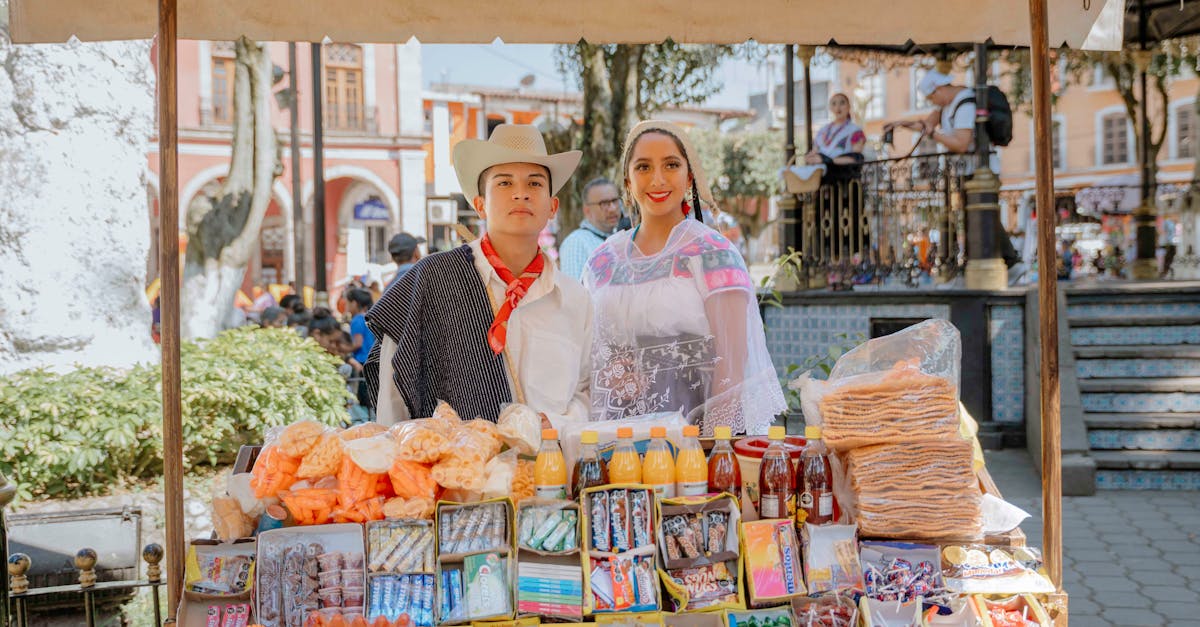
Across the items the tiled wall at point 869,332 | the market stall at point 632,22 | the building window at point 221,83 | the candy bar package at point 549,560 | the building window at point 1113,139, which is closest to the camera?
the candy bar package at point 549,560

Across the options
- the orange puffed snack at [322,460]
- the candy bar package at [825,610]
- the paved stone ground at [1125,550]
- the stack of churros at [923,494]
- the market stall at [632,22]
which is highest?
the market stall at [632,22]

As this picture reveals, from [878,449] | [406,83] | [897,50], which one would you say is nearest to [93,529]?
[878,449]

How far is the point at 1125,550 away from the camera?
6.05m

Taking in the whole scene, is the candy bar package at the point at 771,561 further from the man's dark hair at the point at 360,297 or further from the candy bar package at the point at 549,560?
the man's dark hair at the point at 360,297

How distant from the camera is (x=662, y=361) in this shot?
12.2 ft

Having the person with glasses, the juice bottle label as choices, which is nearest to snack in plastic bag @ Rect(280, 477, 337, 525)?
the juice bottle label

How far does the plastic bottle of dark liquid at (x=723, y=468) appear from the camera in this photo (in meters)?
2.70

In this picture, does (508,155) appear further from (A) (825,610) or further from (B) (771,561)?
(A) (825,610)

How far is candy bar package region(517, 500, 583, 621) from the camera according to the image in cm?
246

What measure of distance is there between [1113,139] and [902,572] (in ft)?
144

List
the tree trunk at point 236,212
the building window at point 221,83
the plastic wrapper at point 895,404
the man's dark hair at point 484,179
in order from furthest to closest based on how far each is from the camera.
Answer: the building window at point 221,83
the tree trunk at point 236,212
the man's dark hair at point 484,179
the plastic wrapper at point 895,404

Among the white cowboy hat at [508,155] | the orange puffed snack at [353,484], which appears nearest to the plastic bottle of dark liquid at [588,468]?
the orange puffed snack at [353,484]

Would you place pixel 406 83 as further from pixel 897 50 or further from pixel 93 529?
pixel 93 529

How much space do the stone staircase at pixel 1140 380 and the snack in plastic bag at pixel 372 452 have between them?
6.75 meters
